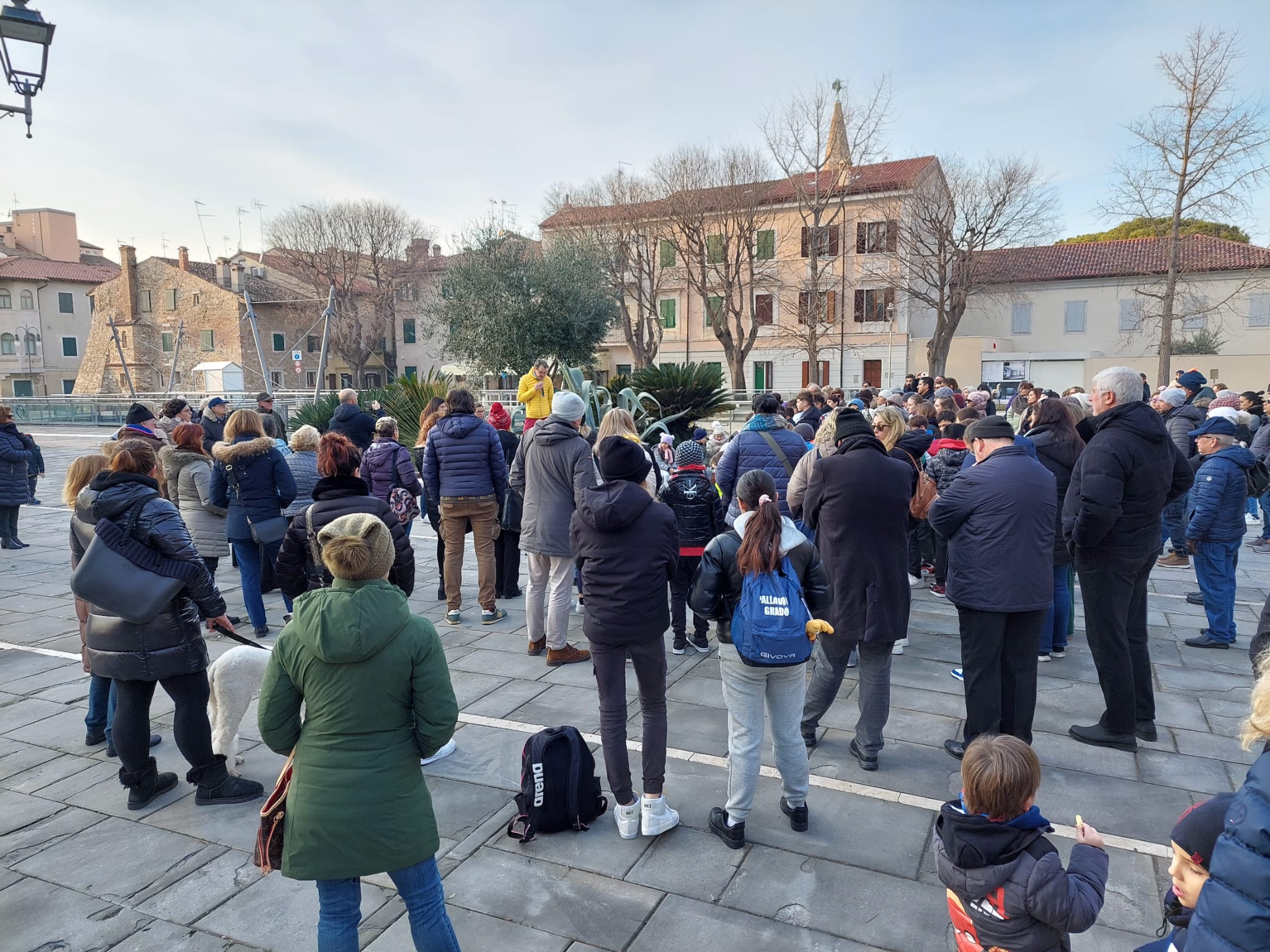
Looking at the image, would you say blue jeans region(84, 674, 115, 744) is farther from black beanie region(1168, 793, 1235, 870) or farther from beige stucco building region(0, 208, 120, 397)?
beige stucco building region(0, 208, 120, 397)

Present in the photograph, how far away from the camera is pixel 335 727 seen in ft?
7.82

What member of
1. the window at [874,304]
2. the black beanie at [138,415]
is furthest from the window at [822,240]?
the black beanie at [138,415]

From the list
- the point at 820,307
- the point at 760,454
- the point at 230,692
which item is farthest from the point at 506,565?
the point at 820,307

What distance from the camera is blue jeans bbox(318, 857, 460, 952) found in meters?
2.45

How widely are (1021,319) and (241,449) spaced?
40.5 meters

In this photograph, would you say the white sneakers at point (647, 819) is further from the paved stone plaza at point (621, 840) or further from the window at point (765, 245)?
the window at point (765, 245)

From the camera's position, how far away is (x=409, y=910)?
250cm

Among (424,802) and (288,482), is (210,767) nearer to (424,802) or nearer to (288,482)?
(424,802)

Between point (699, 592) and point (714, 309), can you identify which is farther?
point (714, 309)

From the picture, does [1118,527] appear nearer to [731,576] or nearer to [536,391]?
[731,576]

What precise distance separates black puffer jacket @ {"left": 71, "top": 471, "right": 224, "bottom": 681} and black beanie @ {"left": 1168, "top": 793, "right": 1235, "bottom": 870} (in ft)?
12.4

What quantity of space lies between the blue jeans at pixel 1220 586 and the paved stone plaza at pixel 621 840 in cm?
39

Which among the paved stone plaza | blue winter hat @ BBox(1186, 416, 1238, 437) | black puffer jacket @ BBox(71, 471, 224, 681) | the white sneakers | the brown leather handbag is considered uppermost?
blue winter hat @ BBox(1186, 416, 1238, 437)

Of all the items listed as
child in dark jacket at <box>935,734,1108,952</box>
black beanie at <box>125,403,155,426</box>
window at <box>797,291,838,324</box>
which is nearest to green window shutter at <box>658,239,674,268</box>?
window at <box>797,291,838,324</box>
